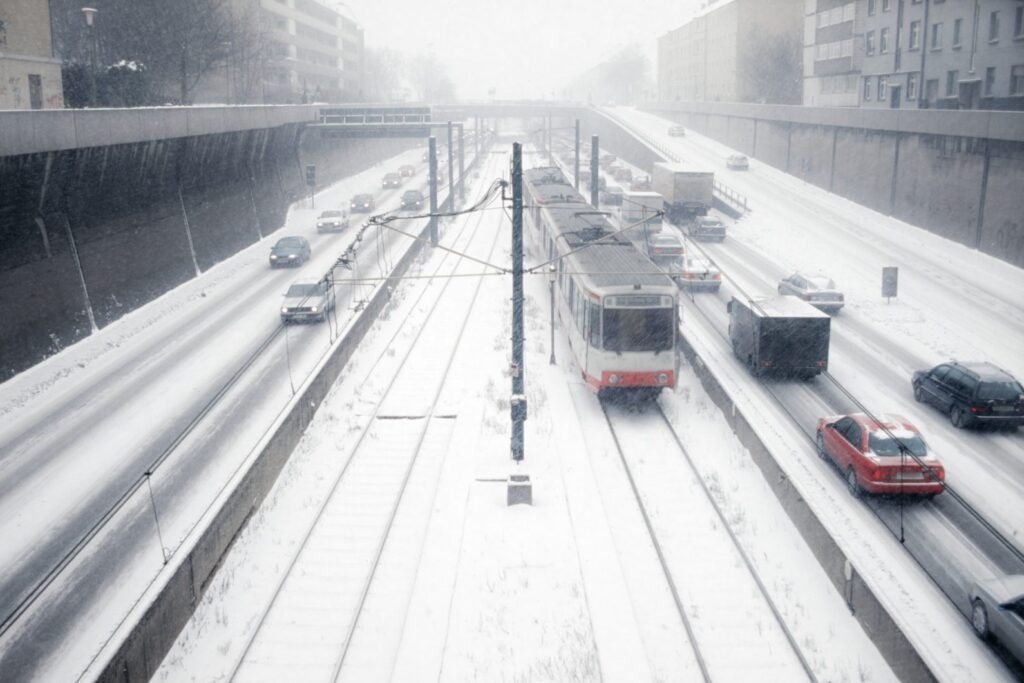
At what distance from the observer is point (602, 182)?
216 ft

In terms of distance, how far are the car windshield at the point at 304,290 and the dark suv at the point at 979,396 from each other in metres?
20.9

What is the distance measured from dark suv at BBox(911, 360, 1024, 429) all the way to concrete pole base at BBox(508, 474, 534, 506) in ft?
35.0

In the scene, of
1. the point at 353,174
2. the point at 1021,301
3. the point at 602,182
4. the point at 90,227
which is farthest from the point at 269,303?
the point at 353,174

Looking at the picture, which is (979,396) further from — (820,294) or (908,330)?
(820,294)

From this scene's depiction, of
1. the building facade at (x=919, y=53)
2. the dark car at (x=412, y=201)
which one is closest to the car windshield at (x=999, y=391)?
the building facade at (x=919, y=53)

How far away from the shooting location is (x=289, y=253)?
4122 centimetres

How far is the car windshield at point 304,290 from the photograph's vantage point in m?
31.2

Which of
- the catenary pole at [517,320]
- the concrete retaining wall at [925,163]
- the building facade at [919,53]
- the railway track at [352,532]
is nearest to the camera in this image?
the railway track at [352,532]

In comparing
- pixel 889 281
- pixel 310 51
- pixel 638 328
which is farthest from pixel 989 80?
pixel 310 51

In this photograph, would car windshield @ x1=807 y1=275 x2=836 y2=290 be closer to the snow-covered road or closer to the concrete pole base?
the snow-covered road

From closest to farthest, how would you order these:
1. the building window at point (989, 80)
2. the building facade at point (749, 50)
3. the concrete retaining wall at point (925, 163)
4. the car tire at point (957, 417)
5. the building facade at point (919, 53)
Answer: the car tire at point (957, 417) < the concrete retaining wall at point (925, 163) < the building facade at point (919, 53) < the building window at point (989, 80) < the building facade at point (749, 50)

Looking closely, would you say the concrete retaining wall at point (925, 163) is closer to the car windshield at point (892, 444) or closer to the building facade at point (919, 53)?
the building facade at point (919, 53)

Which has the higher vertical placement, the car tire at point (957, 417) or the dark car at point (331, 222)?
the dark car at point (331, 222)

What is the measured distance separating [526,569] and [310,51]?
112030 mm
